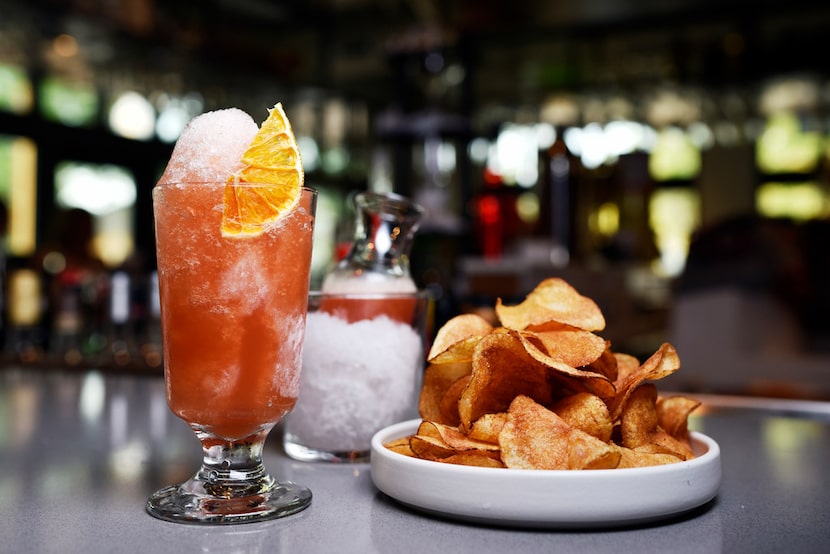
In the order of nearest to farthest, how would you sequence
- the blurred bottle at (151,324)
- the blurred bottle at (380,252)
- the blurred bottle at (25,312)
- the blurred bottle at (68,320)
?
the blurred bottle at (380,252) → the blurred bottle at (151,324) → the blurred bottle at (68,320) → the blurred bottle at (25,312)

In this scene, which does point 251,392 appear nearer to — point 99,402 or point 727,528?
point 727,528

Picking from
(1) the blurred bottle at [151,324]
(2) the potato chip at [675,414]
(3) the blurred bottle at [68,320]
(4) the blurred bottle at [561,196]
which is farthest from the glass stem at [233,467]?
(4) the blurred bottle at [561,196]

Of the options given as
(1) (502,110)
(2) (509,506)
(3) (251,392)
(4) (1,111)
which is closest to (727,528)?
(2) (509,506)

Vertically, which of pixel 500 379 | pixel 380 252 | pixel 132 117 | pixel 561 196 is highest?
pixel 132 117

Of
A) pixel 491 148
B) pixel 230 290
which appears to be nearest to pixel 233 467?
pixel 230 290

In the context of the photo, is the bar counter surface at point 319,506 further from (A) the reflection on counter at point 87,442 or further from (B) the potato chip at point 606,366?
(B) the potato chip at point 606,366

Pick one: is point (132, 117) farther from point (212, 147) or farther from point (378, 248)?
point (212, 147)
